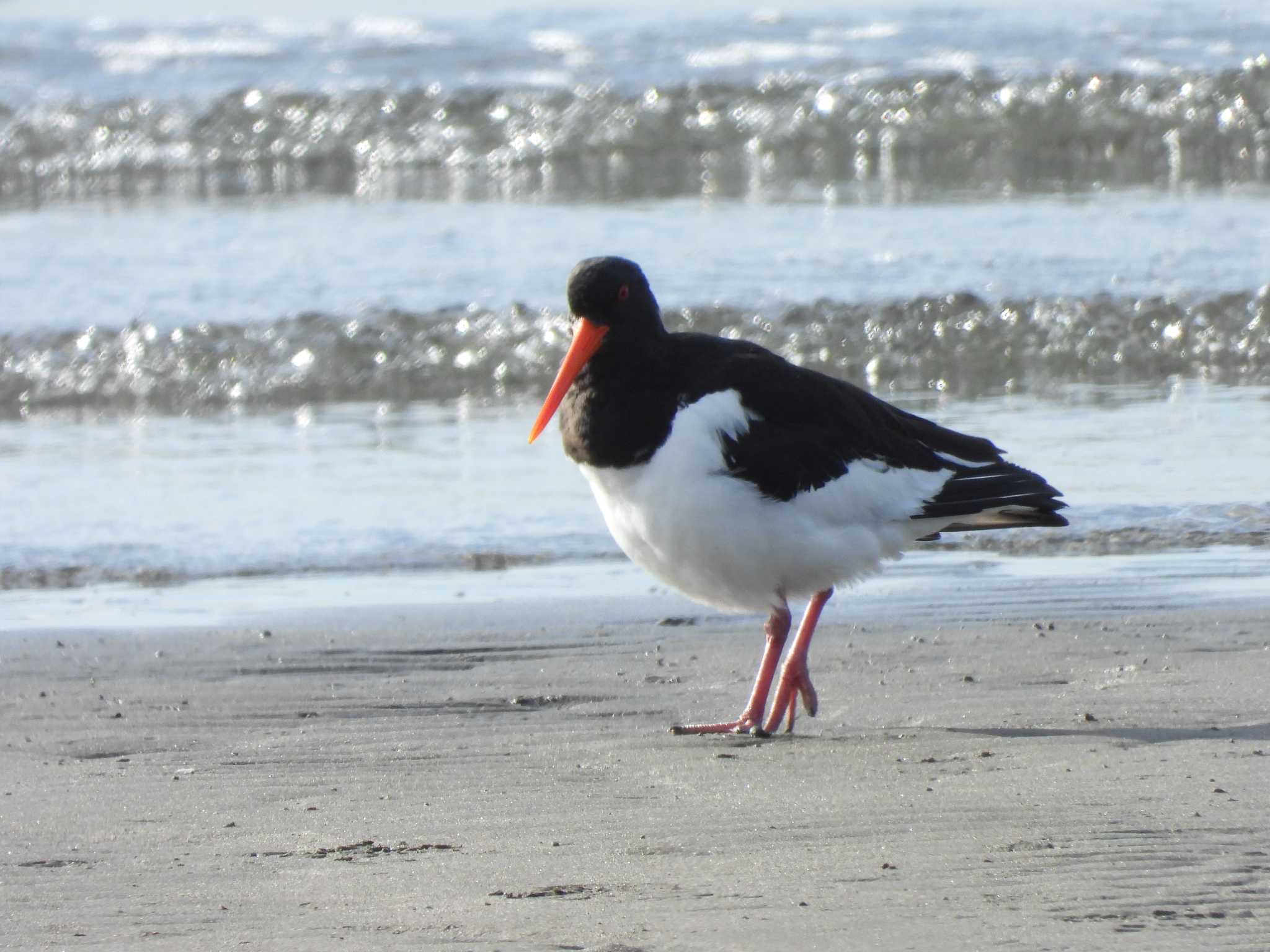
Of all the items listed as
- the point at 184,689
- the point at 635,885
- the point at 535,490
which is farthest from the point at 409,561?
the point at 635,885

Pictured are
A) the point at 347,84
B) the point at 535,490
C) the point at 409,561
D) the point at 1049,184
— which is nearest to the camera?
the point at 409,561

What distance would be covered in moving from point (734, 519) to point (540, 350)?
6.19 metres

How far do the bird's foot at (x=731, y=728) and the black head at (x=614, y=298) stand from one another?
0.95m

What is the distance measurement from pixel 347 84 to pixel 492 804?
19774mm

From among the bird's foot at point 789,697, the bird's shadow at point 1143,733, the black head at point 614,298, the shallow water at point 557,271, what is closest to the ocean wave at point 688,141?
the shallow water at point 557,271

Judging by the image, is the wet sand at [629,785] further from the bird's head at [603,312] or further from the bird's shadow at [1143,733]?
the bird's head at [603,312]

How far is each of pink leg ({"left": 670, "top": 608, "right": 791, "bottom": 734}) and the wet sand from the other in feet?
0.22

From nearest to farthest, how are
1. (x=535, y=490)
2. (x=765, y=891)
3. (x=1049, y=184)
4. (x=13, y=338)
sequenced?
(x=765, y=891), (x=535, y=490), (x=13, y=338), (x=1049, y=184)

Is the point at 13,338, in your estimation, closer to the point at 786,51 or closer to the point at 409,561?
the point at 409,561

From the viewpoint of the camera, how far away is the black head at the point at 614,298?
4469 millimetres

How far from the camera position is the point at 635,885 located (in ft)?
10.3

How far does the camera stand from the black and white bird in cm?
427

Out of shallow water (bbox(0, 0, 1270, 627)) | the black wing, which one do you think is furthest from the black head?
shallow water (bbox(0, 0, 1270, 627))

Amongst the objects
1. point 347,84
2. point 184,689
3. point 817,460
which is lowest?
point 184,689
